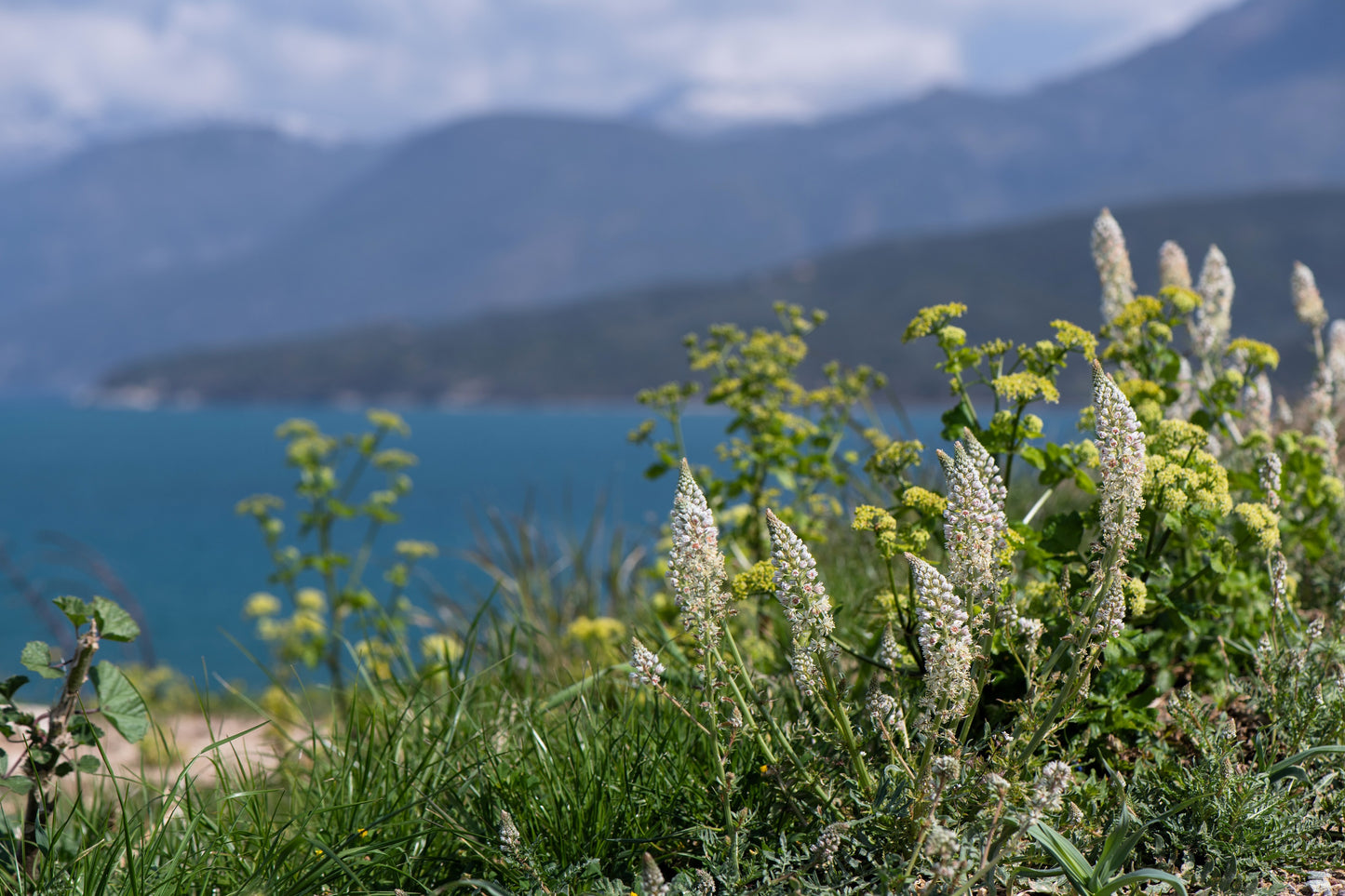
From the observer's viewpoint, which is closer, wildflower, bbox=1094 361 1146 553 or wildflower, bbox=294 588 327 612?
wildflower, bbox=1094 361 1146 553

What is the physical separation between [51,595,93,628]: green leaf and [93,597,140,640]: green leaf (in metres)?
0.02

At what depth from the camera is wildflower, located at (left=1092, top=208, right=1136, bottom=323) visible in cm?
353

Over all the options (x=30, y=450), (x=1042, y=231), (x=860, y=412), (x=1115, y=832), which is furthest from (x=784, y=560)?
(x=1042, y=231)

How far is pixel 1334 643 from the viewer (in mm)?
2475

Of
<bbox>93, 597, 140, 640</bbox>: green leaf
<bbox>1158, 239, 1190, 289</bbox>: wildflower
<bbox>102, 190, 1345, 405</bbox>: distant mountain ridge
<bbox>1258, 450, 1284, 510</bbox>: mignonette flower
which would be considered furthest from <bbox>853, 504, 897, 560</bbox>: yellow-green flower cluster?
<bbox>102, 190, 1345, 405</bbox>: distant mountain ridge

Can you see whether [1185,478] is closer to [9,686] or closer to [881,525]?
[881,525]

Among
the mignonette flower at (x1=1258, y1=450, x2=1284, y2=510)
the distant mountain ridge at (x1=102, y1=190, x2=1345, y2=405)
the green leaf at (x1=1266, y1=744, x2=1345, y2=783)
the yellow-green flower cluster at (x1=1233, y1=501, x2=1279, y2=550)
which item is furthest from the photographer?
the distant mountain ridge at (x1=102, y1=190, x2=1345, y2=405)

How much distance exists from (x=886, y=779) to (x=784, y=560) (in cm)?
63

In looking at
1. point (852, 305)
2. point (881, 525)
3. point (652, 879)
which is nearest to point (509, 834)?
point (652, 879)

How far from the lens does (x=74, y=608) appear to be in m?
2.12

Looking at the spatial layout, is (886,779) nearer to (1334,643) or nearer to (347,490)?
(1334,643)

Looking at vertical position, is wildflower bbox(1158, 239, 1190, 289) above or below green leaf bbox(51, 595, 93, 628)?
above

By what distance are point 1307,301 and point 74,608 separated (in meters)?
4.51

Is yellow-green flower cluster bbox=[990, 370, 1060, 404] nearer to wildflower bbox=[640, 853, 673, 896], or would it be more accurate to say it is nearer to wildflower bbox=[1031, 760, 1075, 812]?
wildflower bbox=[1031, 760, 1075, 812]
